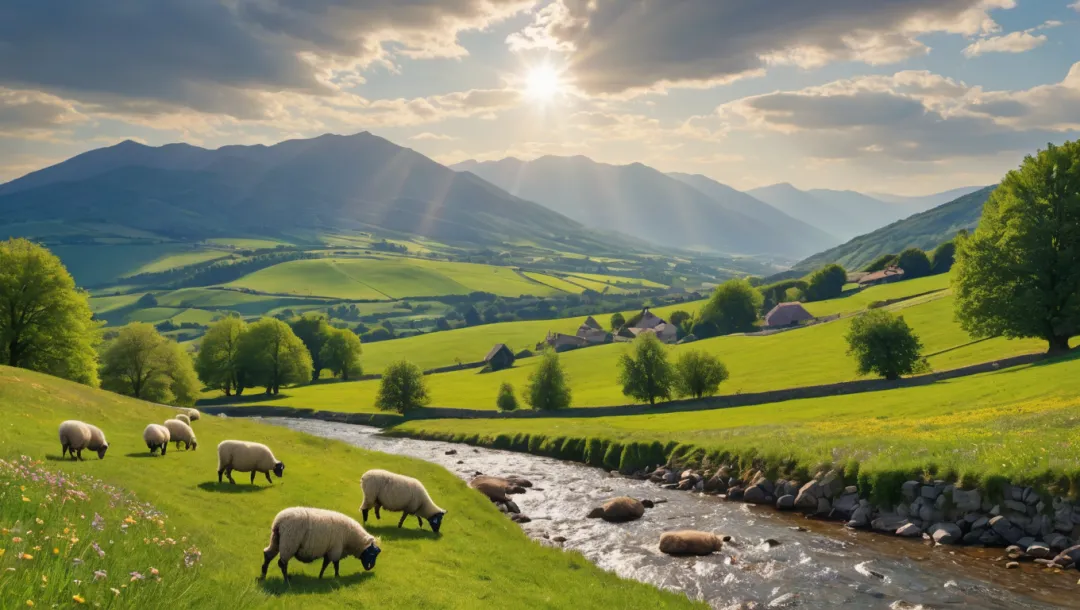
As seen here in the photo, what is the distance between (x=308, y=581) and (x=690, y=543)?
20049 mm

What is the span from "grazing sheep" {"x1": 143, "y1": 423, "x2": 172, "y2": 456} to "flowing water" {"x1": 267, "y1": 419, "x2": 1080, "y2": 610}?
14725mm

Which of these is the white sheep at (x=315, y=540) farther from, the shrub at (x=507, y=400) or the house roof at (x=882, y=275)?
the house roof at (x=882, y=275)

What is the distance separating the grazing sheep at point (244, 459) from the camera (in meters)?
27.7

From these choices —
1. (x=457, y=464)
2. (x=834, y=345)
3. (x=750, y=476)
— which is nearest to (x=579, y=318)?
(x=834, y=345)

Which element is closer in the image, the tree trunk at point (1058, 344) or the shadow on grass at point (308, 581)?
the shadow on grass at point (308, 581)

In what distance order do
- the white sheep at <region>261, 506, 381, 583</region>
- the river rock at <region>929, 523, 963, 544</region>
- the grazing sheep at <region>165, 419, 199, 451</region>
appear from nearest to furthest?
the white sheep at <region>261, 506, 381, 583</region> → the river rock at <region>929, 523, 963, 544</region> → the grazing sheep at <region>165, 419, 199, 451</region>

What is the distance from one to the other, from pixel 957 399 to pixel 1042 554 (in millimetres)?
27560

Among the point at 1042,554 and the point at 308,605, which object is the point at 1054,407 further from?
the point at 308,605

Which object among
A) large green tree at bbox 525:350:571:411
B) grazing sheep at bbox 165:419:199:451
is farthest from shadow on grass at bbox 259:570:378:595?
large green tree at bbox 525:350:571:411

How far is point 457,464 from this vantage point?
57.6m

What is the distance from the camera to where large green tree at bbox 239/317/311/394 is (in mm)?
113500

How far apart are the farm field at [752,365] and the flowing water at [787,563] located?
1710 inches

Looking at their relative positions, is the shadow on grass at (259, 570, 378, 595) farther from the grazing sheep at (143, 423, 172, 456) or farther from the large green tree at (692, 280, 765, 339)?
the large green tree at (692, 280, 765, 339)

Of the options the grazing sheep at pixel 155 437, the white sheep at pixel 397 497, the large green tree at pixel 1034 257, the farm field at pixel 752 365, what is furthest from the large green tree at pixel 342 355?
the white sheep at pixel 397 497
